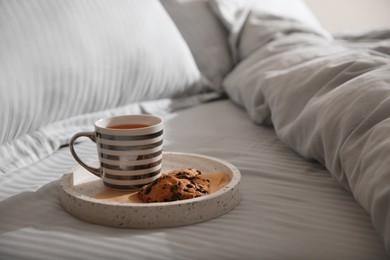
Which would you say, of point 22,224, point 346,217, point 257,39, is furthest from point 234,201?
point 257,39

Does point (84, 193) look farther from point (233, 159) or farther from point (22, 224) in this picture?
point (233, 159)

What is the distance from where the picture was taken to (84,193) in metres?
0.69

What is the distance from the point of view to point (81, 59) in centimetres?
98

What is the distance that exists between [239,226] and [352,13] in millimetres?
2163

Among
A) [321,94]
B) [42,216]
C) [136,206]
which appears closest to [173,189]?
[136,206]

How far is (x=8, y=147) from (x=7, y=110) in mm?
62

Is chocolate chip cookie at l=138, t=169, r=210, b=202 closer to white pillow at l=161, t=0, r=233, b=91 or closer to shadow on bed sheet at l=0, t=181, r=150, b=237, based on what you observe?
shadow on bed sheet at l=0, t=181, r=150, b=237

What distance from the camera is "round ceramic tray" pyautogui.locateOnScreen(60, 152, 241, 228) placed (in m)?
0.60

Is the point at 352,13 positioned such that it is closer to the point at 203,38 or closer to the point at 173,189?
the point at 203,38

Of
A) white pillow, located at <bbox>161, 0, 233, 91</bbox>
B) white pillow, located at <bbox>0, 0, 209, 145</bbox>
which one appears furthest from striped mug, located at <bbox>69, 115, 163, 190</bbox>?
white pillow, located at <bbox>161, 0, 233, 91</bbox>

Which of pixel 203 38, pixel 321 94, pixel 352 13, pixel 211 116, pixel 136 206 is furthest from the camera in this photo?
pixel 352 13

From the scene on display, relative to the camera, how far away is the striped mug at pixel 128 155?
2.24 ft

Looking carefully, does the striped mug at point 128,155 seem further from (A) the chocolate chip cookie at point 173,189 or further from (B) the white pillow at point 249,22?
(B) the white pillow at point 249,22

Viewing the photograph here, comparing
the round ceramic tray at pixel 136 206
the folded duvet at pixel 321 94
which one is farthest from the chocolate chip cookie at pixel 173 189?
the folded duvet at pixel 321 94
